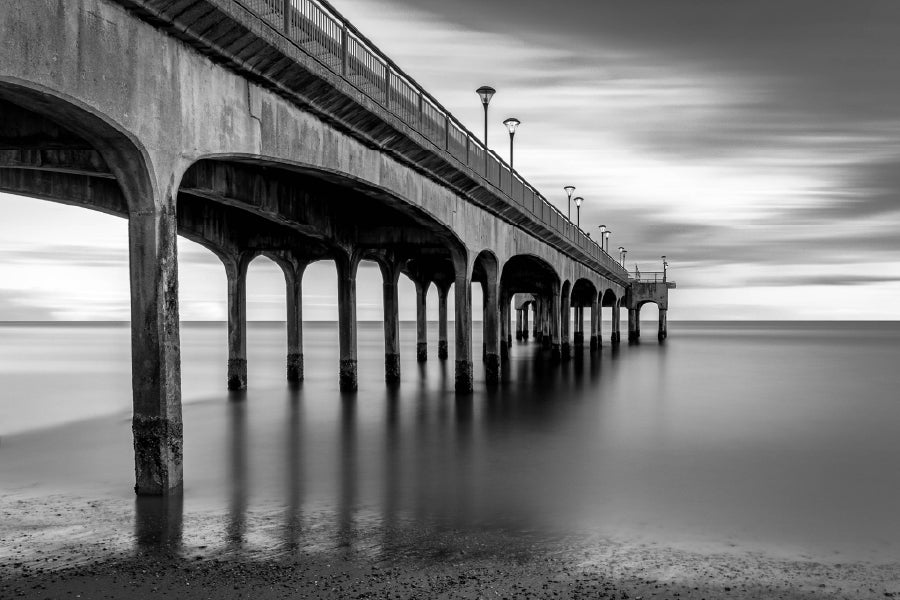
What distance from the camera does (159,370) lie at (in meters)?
9.92

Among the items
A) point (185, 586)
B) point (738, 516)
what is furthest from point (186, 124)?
point (738, 516)

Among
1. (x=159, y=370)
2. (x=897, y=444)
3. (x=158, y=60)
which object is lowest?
(x=897, y=444)

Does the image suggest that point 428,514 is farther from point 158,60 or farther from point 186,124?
point 158,60

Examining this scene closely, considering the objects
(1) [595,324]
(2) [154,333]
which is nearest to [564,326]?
(1) [595,324]

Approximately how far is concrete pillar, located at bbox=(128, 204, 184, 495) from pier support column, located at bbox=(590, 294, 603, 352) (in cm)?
5125

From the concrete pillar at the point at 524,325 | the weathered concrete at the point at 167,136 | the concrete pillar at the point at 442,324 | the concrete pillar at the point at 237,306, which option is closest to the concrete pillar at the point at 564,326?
the concrete pillar at the point at 442,324

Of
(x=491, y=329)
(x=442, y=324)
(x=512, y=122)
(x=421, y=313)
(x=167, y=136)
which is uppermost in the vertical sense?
(x=512, y=122)

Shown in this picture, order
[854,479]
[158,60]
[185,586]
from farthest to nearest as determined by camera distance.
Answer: [854,479] < [158,60] < [185,586]

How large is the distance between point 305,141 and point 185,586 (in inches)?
318

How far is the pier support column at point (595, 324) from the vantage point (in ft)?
200

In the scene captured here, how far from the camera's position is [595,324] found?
206ft

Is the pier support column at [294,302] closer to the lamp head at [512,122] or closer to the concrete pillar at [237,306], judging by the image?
the concrete pillar at [237,306]

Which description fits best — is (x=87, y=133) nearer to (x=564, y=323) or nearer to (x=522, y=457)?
(x=522, y=457)

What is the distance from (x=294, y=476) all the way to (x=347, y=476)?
0.91 metres
